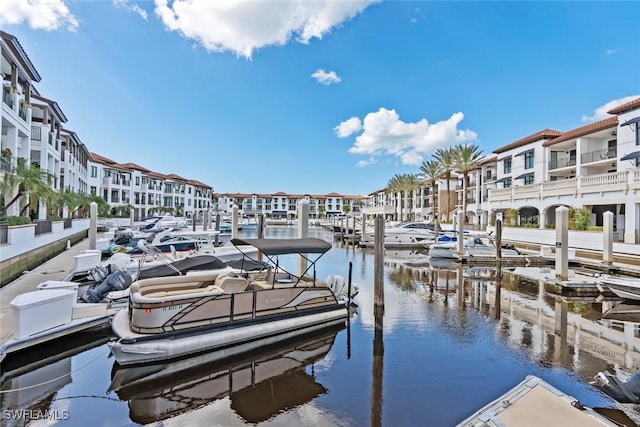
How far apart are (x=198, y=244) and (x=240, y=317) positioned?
448 inches

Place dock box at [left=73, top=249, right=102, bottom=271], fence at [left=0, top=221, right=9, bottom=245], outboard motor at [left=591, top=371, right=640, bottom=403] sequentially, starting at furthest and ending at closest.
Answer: dock box at [left=73, top=249, right=102, bottom=271]
fence at [left=0, top=221, right=9, bottom=245]
outboard motor at [left=591, top=371, right=640, bottom=403]

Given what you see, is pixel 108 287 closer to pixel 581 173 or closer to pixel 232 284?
pixel 232 284

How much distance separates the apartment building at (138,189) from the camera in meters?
54.8

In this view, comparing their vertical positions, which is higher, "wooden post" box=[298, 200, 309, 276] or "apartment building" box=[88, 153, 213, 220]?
"apartment building" box=[88, 153, 213, 220]

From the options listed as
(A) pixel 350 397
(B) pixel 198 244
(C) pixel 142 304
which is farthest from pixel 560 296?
(B) pixel 198 244

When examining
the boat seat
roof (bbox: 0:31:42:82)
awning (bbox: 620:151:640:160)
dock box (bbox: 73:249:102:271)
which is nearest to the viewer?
the boat seat

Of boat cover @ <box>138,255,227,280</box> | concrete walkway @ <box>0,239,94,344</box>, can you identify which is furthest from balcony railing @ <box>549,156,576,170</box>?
concrete walkway @ <box>0,239,94,344</box>

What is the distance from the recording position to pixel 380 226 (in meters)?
10.8

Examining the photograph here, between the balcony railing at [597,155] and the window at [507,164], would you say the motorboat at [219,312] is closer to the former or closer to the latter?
the balcony railing at [597,155]

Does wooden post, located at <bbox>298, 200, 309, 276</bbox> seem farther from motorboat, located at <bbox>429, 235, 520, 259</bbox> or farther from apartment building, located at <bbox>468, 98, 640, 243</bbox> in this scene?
apartment building, located at <bbox>468, 98, 640, 243</bbox>

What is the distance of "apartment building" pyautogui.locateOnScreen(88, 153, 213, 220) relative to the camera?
180 ft

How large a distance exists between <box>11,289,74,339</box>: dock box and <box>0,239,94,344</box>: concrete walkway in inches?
18.1

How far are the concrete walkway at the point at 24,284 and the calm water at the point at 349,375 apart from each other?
103 cm

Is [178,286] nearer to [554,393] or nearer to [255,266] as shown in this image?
[255,266]
